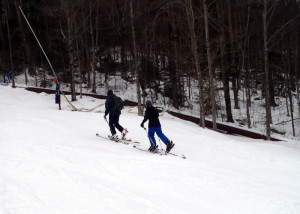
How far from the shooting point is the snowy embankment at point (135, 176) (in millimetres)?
5301

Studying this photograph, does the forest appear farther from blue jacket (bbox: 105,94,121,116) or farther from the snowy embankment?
blue jacket (bbox: 105,94,121,116)

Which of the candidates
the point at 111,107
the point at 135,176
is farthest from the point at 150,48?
the point at 135,176

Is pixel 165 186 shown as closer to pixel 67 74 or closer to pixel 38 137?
pixel 38 137

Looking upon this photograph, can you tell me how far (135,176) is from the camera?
7.26 metres

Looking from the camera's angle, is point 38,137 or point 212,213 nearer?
point 212,213

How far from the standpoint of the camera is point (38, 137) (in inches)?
437

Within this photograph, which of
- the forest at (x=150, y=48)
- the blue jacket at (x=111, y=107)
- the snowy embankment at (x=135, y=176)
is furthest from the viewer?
the forest at (x=150, y=48)

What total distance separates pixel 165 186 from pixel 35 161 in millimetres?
3600

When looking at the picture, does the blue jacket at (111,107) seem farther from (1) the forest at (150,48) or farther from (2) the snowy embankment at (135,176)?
(1) the forest at (150,48)

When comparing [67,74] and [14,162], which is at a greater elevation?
[67,74]

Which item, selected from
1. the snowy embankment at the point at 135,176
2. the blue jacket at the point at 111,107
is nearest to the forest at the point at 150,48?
the snowy embankment at the point at 135,176

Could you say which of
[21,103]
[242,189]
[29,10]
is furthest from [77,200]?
[29,10]

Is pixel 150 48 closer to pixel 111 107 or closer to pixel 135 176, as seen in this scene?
pixel 111 107

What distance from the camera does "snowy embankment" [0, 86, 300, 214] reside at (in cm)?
530
